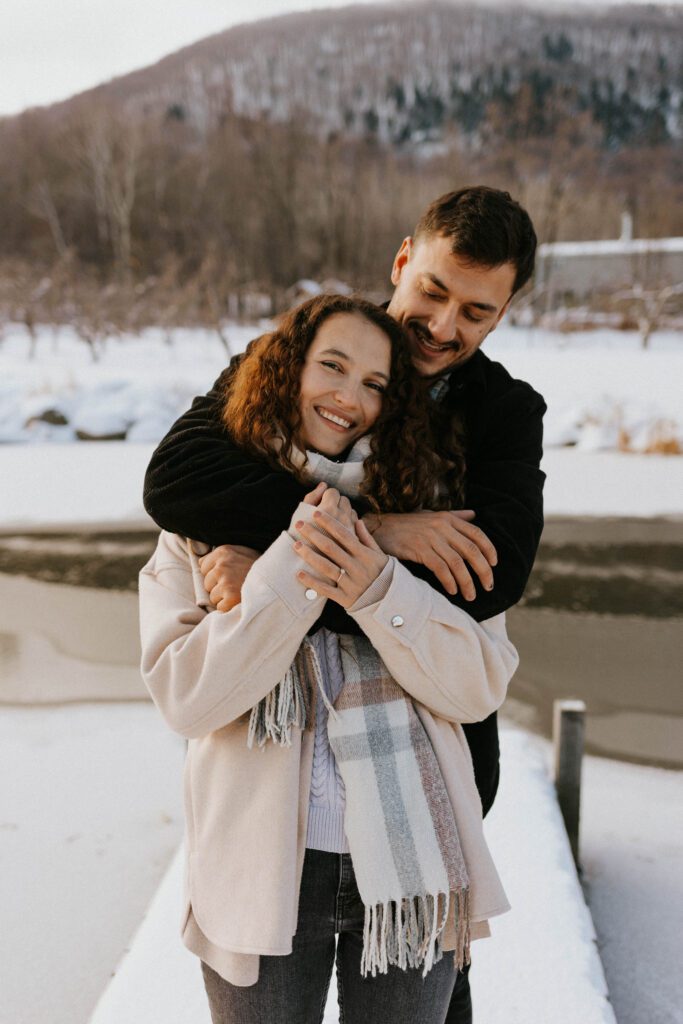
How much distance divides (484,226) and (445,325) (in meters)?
0.19

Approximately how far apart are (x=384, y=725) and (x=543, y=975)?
5.02 feet

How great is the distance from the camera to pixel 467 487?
1.39 m

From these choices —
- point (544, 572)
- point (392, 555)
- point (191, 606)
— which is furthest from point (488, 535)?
point (544, 572)

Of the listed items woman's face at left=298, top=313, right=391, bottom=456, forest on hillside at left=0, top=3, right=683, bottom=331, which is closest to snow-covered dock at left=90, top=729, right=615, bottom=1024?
woman's face at left=298, top=313, right=391, bottom=456

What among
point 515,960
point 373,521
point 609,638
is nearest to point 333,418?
point 373,521

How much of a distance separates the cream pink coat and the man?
0.08 metres

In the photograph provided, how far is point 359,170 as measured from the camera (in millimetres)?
35375

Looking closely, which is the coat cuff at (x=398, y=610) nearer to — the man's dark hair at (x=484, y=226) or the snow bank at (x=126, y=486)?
the man's dark hair at (x=484, y=226)

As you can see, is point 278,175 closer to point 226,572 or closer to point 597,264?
point 597,264

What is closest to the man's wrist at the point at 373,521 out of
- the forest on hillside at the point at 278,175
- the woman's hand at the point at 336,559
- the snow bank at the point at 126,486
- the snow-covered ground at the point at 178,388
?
the woman's hand at the point at 336,559

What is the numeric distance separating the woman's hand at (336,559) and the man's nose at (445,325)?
1.62 feet

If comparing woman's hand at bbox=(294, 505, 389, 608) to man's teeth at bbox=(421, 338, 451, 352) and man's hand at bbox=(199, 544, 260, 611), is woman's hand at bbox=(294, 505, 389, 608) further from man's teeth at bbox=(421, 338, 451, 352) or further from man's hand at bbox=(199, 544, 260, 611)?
man's teeth at bbox=(421, 338, 451, 352)

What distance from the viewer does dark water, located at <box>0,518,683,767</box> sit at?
431 cm

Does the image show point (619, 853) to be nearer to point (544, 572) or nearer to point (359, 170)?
point (544, 572)
